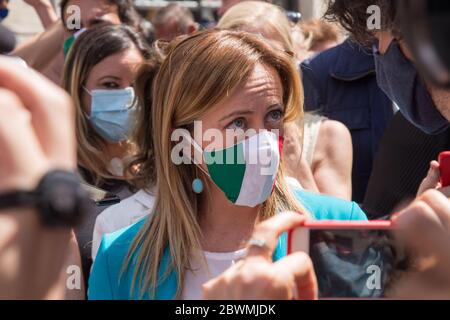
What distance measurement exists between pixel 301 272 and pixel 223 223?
41.2 inches

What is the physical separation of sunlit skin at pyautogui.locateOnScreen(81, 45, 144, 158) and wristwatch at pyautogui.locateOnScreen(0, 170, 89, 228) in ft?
9.04

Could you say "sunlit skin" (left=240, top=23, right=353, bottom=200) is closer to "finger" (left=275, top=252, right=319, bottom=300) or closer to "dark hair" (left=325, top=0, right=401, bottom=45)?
"dark hair" (left=325, top=0, right=401, bottom=45)

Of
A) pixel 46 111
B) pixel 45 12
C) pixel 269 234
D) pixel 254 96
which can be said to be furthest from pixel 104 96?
pixel 46 111

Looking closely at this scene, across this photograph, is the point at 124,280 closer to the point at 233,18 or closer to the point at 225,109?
the point at 225,109

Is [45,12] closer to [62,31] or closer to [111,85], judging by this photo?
[62,31]

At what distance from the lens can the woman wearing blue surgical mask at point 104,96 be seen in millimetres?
3662

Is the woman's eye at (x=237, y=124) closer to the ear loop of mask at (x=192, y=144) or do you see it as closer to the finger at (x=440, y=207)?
the ear loop of mask at (x=192, y=144)

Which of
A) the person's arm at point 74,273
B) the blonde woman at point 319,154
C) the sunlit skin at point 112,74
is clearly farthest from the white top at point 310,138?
the person's arm at point 74,273

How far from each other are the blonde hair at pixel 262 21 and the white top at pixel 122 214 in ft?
3.25

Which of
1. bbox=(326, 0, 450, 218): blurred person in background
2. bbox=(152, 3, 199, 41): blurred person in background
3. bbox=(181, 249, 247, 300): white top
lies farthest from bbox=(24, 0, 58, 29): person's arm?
bbox=(181, 249, 247, 300): white top

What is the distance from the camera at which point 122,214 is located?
2.99 metres
